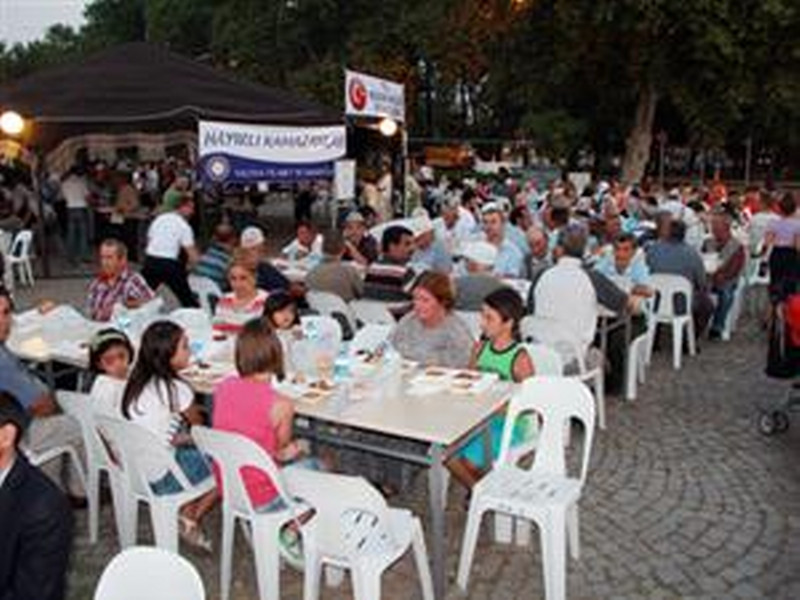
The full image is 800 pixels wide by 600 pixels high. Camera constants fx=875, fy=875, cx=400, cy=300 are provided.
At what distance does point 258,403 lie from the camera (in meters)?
3.97

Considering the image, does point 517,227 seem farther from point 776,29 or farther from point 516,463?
point 776,29

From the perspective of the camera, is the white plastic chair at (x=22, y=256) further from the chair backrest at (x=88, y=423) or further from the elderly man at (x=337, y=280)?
the chair backrest at (x=88, y=423)

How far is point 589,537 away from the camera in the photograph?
4781 millimetres

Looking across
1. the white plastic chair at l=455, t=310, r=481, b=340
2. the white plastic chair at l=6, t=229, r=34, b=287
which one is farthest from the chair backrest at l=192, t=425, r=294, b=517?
the white plastic chair at l=6, t=229, r=34, b=287

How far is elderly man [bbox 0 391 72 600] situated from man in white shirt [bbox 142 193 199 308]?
637cm

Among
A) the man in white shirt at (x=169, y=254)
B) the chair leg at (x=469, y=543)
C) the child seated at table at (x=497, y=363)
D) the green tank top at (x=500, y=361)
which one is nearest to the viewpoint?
the chair leg at (x=469, y=543)

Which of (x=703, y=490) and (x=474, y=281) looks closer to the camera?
(x=703, y=490)

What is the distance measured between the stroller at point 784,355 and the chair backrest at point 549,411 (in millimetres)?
2232

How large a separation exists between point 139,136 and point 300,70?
18.0m

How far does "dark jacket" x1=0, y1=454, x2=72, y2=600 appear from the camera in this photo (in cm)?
266

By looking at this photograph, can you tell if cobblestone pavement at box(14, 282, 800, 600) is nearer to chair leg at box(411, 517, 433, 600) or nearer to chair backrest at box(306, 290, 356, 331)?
chair leg at box(411, 517, 433, 600)

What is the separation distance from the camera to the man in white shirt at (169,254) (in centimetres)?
904

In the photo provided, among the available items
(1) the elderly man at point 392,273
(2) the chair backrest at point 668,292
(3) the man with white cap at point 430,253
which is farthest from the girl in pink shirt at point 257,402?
(2) the chair backrest at point 668,292

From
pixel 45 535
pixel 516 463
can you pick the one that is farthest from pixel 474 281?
pixel 45 535
